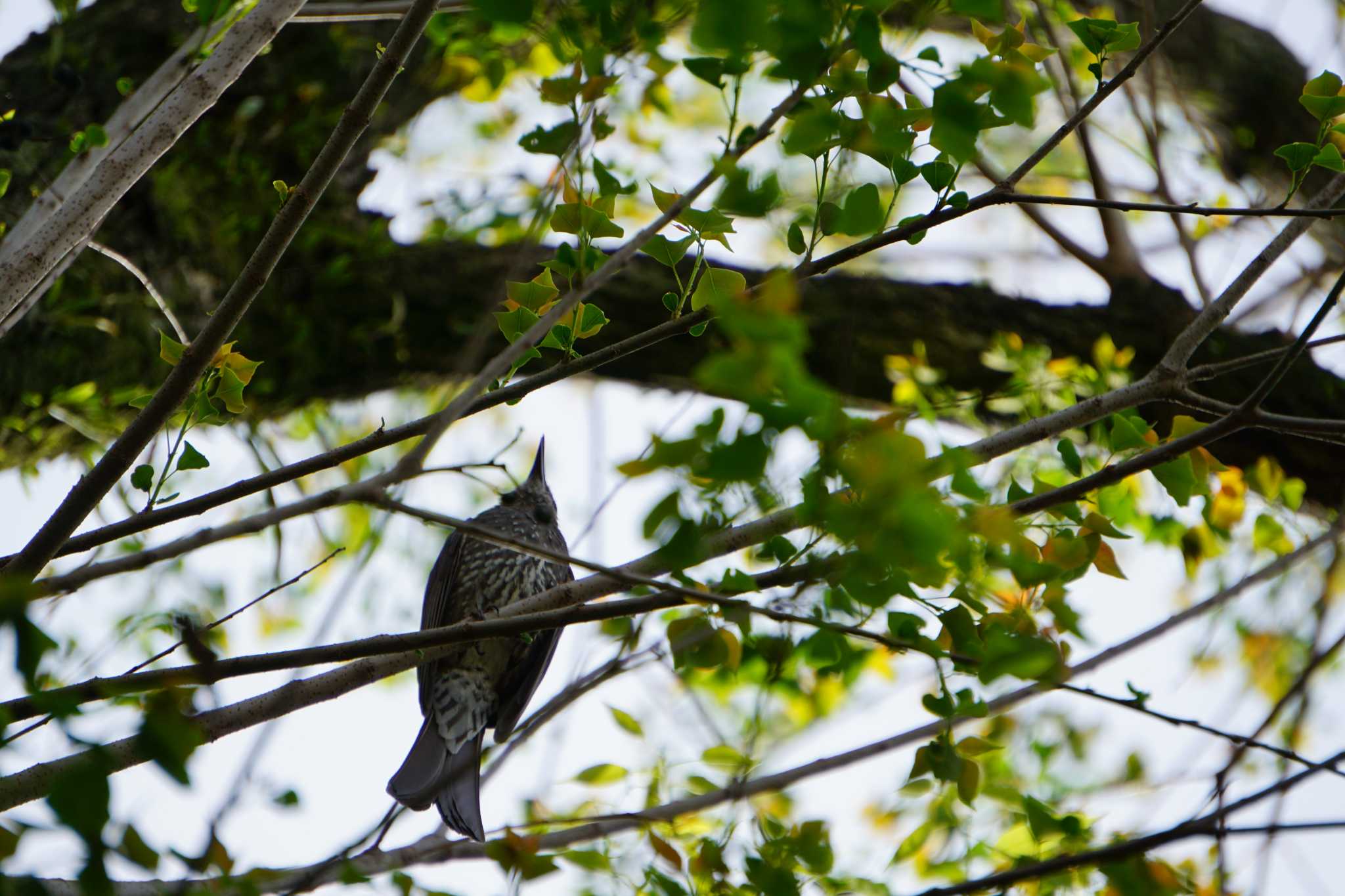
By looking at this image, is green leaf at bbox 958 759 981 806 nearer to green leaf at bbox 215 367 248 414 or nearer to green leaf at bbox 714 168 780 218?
green leaf at bbox 714 168 780 218

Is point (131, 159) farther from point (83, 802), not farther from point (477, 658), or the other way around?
point (477, 658)

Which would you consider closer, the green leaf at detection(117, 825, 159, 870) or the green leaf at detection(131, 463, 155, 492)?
the green leaf at detection(117, 825, 159, 870)

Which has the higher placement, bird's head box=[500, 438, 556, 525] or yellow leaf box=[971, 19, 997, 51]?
bird's head box=[500, 438, 556, 525]

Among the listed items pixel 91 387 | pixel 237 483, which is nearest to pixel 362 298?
pixel 91 387

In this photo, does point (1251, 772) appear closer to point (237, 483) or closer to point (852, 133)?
point (852, 133)

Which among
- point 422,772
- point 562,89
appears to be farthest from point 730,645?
point 422,772

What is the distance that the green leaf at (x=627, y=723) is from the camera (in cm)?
232

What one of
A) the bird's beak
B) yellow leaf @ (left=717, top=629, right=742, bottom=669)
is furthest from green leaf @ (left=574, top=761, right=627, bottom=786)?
the bird's beak

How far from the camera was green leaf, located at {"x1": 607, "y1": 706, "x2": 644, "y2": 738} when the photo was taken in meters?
2.32

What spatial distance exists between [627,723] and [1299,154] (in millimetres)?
1582

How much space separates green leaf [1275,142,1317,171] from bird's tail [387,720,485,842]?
171 cm

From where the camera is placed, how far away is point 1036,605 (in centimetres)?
191

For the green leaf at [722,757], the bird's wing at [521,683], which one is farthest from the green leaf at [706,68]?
the bird's wing at [521,683]

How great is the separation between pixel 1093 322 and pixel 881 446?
2.62m
